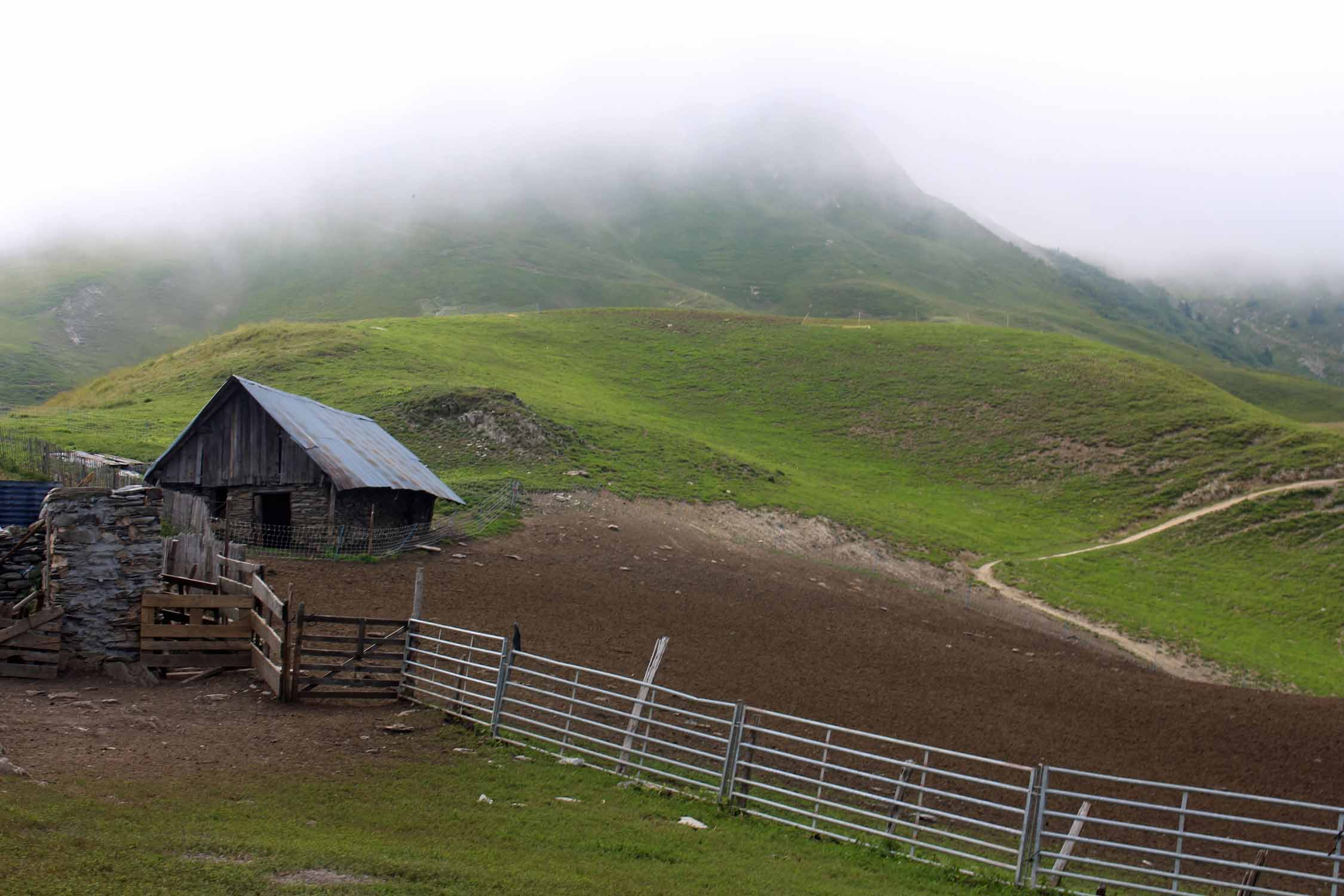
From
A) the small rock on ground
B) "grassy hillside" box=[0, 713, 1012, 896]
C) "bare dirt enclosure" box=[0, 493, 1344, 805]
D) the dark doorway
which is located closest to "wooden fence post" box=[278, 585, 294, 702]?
"bare dirt enclosure" box=[0, 493, 1344, 805]

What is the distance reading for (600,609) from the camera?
27984 mm

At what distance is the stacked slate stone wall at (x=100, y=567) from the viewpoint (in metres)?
16.7

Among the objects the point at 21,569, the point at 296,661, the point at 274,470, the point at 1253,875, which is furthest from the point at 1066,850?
the point at 274,470

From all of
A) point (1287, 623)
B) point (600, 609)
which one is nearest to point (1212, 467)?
point (1287, 623)

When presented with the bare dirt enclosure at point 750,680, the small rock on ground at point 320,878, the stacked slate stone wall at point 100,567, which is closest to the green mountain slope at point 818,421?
the bare dirt enclosure at point 750,680

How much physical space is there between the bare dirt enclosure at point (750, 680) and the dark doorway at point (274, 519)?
3.49m

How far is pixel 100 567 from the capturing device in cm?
1697

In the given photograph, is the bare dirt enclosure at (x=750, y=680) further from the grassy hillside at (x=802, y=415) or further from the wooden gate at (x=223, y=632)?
the grassy hillside at (x=802, y=415)

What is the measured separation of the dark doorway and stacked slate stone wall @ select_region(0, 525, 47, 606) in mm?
13976

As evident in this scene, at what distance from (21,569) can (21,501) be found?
9941mm

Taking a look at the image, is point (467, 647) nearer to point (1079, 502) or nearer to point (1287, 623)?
point (1287, 623)

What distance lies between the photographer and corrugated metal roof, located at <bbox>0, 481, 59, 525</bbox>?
2619 centimetres

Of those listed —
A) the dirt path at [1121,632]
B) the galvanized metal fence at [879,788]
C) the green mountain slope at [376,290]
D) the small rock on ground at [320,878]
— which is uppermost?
the green mountain slope at [376,290]

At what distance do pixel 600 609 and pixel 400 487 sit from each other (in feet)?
32.0
